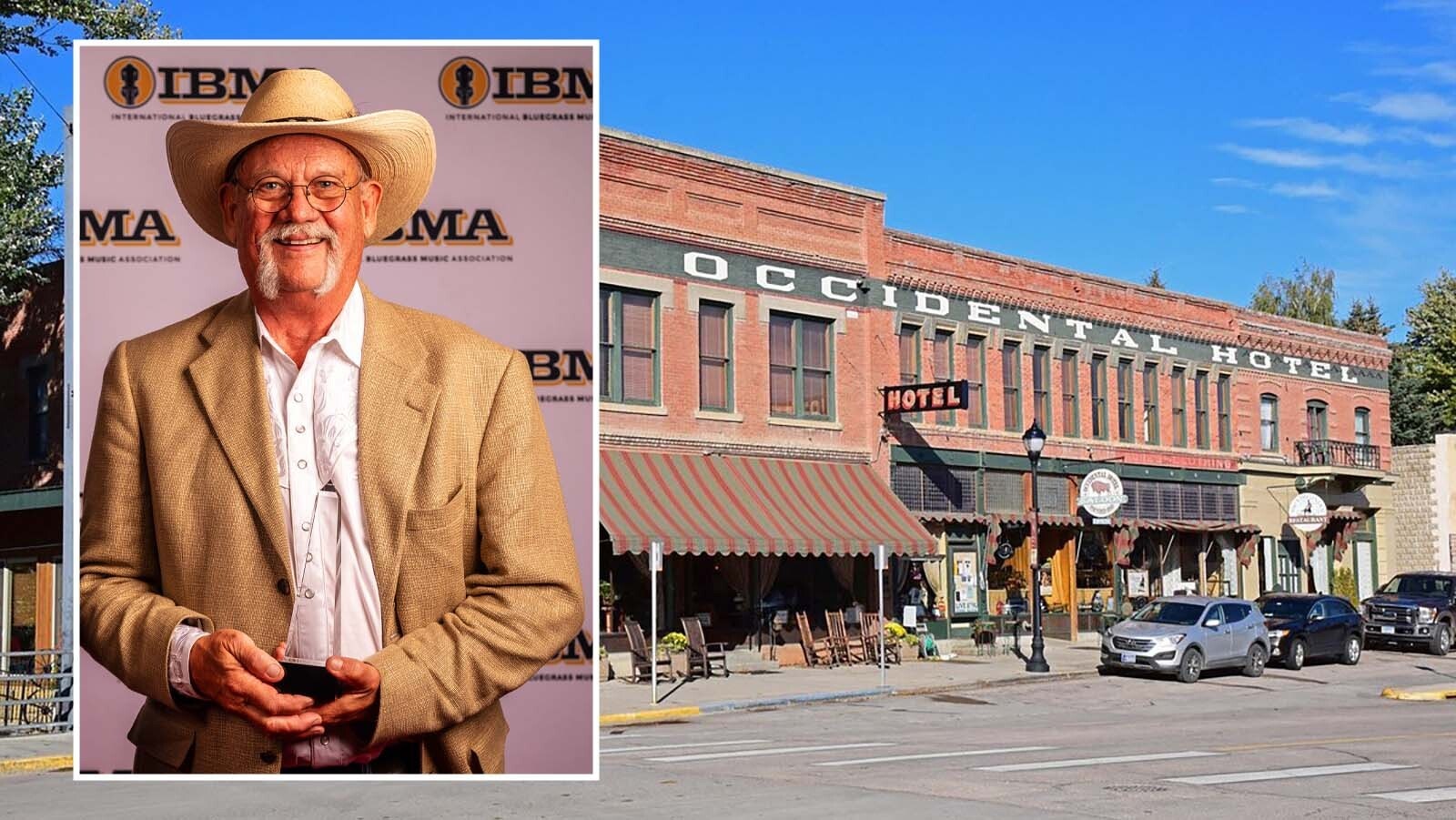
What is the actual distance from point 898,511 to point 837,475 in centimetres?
149

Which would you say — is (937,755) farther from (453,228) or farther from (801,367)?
(801,367)

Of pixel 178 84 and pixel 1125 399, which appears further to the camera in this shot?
pixel 1125 399

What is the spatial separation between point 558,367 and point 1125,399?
37.4m

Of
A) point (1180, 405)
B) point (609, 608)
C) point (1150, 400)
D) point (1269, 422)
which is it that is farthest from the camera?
point (1269, 422)

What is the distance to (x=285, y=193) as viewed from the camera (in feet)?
16.3

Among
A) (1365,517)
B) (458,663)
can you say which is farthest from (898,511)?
(458,663)

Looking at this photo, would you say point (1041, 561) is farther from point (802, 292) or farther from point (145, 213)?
point (145, 213)

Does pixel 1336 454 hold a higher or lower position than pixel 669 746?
higher

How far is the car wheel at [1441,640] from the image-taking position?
37094 mm

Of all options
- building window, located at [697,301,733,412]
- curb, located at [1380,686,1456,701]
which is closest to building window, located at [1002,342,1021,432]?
building window, located at [697,301,733,412]

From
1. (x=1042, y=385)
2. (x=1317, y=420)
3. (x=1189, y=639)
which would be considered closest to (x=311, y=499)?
(x=1189, y=639)

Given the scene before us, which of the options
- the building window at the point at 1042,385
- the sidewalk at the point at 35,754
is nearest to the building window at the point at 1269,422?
the building window at the point at 1042,385

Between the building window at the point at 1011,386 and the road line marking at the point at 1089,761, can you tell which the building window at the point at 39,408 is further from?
the building window at the point at 1011,386

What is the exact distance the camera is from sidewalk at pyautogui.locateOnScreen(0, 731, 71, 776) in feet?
57.2
